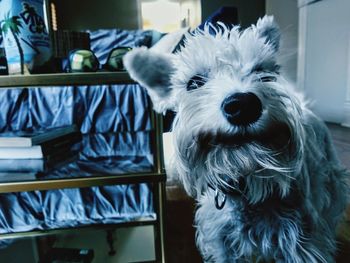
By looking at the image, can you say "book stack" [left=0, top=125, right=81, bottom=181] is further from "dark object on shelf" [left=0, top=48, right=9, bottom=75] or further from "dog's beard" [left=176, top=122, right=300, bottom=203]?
"dog's beard" [left=176, top=122, right=300, bottom=203]

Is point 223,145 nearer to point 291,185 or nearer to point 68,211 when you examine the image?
point 291,185

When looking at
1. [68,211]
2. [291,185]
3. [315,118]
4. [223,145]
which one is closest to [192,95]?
[223,145]

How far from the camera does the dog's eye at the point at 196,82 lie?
538 millimetres

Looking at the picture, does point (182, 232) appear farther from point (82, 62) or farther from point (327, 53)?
point (327, 53)

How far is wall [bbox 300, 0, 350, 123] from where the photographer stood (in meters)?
2.46

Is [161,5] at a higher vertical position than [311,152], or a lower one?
higher

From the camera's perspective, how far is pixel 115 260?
85 centimetres

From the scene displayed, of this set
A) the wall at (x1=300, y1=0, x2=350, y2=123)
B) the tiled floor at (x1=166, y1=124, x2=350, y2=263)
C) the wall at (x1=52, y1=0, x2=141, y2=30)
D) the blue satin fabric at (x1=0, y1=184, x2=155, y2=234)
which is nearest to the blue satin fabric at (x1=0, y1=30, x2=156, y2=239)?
the blue satin fabric at (x1=0, y1=184, x2=155, y2=234)

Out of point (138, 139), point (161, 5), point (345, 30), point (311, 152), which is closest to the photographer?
point (311, 152)

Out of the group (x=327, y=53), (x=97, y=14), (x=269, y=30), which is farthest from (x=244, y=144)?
(x=97, y=14)

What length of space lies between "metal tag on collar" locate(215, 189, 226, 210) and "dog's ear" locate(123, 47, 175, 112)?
0.20 meters

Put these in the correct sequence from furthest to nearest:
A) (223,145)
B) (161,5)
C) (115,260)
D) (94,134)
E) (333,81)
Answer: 1. (161,5)
2. (333,81)
3. (94,134)
4. (115,260)
5. (223,145)

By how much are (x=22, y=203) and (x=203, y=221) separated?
25.9 inches

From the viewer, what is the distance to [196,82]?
0.55 meters
